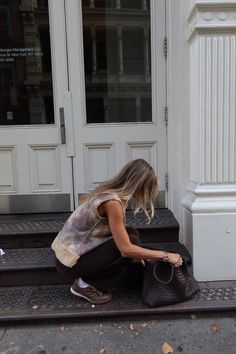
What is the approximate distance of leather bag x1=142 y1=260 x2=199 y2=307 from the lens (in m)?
2.66

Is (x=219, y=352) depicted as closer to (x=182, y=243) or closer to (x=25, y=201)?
(x=182, y=243)

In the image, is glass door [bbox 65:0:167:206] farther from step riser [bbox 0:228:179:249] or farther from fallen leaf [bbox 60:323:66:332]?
fallen leaf [bbox 60:323:66:332]

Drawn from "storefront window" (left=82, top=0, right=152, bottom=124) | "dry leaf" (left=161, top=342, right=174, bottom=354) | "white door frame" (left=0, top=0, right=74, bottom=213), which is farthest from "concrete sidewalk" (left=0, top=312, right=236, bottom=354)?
"storefront window" (left=82, top=0, right=152, bottom=124)

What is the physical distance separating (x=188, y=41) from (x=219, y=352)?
7.82 feet

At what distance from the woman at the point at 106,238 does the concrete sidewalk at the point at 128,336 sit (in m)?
0.26

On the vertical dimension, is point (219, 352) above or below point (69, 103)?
below

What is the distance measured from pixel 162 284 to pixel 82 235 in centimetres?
68

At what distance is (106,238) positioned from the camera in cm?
269

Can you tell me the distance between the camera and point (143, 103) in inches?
151

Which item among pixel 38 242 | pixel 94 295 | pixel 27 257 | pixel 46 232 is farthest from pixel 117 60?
pixel 94 295

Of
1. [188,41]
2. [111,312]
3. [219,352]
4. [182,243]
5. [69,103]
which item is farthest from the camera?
[69,103]

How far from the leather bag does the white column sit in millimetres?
361

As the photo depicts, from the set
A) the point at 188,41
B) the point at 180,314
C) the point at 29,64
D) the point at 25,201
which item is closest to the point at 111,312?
the point at 180,314

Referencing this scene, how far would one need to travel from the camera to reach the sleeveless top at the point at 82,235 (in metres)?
2.64
